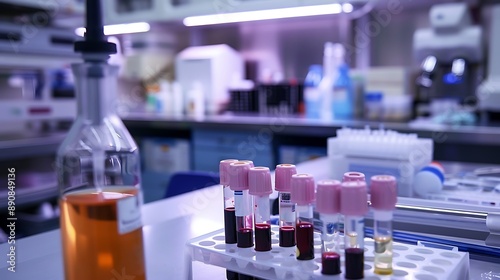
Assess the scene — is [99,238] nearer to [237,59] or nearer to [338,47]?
[338,47]

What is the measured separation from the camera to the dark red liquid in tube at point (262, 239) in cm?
51

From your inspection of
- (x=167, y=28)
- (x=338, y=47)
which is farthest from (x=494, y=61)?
(x=167, y=28)

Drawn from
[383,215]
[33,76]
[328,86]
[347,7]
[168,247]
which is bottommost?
[168,247]

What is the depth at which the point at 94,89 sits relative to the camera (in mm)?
435

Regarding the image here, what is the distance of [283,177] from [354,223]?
0.11 metres

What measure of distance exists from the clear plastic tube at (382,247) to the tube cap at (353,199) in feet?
0.10

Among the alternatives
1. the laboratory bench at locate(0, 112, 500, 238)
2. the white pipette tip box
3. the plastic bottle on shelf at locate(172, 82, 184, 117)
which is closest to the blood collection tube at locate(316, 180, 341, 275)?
the white pipette tip box

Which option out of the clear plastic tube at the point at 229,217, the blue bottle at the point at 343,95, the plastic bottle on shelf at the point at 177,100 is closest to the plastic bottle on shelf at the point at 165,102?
the plastic bottle on shelf at the point at 177,100

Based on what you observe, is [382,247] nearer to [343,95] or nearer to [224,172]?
[224,172]

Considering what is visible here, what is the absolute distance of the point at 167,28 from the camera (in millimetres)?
3566

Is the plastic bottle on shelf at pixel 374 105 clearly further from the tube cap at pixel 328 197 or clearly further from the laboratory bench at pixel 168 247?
the tube cap at pixel 328 197

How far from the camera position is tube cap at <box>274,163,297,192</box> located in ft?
1.70

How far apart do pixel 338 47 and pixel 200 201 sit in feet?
6.78

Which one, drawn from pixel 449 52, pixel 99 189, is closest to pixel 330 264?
pixel 99 189
